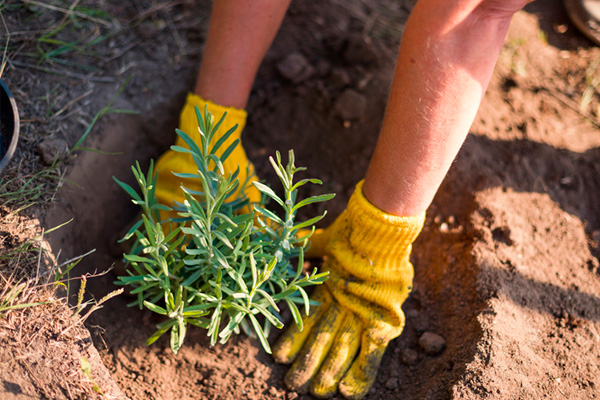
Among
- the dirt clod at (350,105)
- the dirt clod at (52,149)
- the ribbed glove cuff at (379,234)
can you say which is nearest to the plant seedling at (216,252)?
the ribbed glove cuff at (379,234)

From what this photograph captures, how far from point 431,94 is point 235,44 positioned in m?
0.70

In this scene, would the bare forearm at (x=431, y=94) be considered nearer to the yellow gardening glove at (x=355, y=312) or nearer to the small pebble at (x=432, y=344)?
the yellow gardening glove at (x=355, y=312)

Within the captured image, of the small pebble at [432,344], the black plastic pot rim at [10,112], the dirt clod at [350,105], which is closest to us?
the black plastic pot rim at [10,112]

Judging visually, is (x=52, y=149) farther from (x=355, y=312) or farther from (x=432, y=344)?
(x=432, y=344)

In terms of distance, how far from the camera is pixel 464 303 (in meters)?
1.55

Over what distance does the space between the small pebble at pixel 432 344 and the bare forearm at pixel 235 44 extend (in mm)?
998

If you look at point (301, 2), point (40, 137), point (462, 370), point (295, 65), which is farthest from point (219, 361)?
point (301, 2)

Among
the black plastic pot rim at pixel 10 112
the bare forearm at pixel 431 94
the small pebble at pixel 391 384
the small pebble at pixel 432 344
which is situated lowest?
the small pebble at pixel 391 384

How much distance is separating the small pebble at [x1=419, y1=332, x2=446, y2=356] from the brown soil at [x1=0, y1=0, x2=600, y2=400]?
19mm

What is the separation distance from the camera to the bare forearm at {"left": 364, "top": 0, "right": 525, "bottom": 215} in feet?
3.77

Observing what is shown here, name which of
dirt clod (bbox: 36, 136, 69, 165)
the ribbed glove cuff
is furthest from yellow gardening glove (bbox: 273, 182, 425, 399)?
dirt clod (bbox: 36, 136, 69, 165)

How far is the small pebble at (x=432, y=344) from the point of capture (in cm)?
149

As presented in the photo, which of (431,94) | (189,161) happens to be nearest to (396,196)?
(431,94)

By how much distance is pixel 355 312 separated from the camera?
59.9 inches
